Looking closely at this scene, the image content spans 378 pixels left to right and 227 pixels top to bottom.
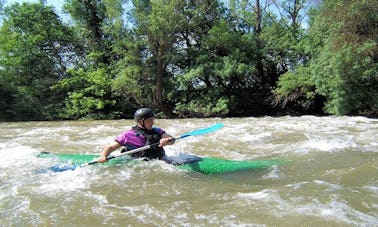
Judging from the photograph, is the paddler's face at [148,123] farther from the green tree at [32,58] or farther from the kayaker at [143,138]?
the green tree at [32,58]

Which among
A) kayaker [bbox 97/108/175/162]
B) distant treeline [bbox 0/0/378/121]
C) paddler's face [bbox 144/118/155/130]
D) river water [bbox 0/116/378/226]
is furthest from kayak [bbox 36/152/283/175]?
distant treeline [bbox 0/0/378/121]

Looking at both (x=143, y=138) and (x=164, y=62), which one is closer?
(x=143, y=138)

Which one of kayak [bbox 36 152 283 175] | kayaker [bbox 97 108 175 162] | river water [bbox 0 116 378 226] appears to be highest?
kayaker [bbox 97 108 175 162]

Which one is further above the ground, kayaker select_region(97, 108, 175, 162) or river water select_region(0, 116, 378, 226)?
kayaker select_region(97, 108, 175, 162)

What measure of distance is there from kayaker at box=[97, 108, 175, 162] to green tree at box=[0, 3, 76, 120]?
14.9 meters

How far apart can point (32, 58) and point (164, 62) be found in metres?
7.47

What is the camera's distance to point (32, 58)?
19641 mm

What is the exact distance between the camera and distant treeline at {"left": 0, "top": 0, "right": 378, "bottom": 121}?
16641 millimetres

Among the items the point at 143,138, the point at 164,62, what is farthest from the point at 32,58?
the point at 143,138

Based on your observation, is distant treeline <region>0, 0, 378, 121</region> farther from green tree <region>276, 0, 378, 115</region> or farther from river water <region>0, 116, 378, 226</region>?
river water <region>0, 116, 378, 226</region>

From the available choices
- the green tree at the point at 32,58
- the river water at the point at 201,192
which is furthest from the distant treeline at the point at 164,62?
the river water at the point at 201,192

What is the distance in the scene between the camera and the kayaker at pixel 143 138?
479 cm

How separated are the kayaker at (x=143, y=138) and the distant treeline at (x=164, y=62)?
34.2 feet

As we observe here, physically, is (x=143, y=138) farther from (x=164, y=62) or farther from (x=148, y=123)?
(x=164, y=62)
